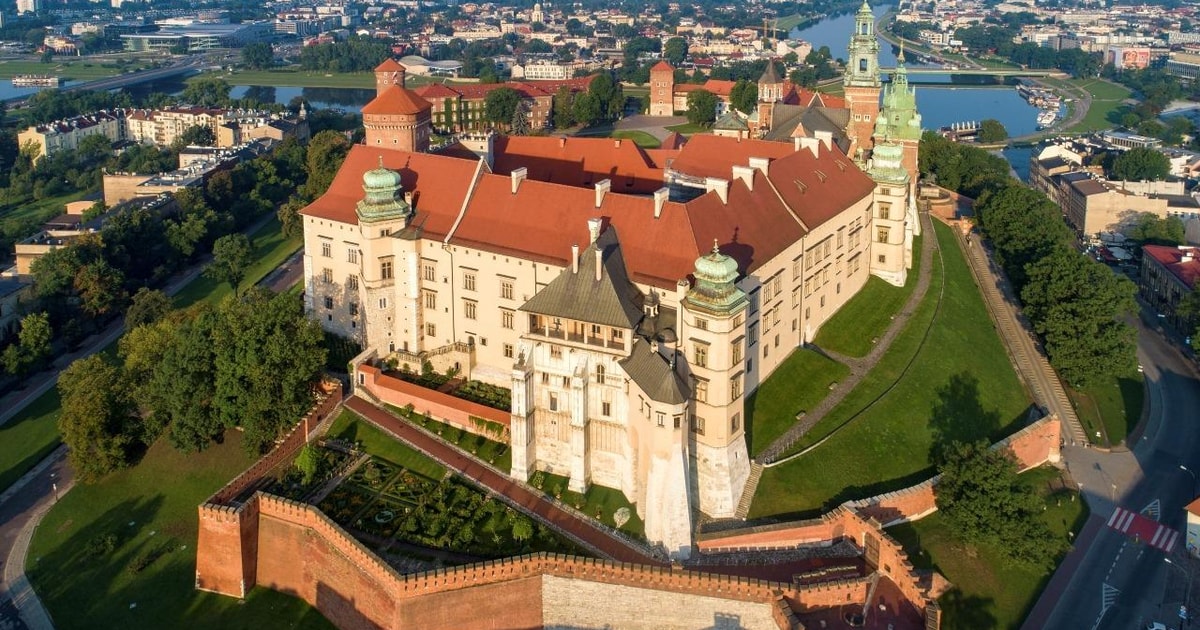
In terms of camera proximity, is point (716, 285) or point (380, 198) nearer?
point (716, 285)

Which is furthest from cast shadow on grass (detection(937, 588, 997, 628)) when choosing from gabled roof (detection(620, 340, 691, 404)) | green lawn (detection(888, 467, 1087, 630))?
gabled roof (detection(620, 340, 691, 404))

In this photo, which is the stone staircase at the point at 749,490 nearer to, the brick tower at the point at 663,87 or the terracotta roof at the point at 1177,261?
the terracotta roof at the point at 1177,261

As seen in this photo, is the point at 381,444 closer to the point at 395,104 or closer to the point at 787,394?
the point at 787,394

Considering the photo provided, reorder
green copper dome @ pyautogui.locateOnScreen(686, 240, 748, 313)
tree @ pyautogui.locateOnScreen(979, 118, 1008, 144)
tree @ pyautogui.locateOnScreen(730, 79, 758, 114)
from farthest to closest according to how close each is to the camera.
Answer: tree @ pyautogui.locateOnScreen(979, 118, 1008, 144) < tree @ pyautogui.locateOnScreen(730, 79, 758, 114) < green copper dome @ pyautogui.locateOnScreen(686, 240, 748, 313)

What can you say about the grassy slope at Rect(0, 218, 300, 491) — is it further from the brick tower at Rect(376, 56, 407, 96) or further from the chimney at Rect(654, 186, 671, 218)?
the chimney at Rect(654, 186, 671, 218)

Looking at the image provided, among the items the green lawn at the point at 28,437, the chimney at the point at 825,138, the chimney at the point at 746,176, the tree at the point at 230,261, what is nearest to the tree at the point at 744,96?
the chimney at the point at 825,138

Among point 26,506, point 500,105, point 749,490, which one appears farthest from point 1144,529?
point 500,105
